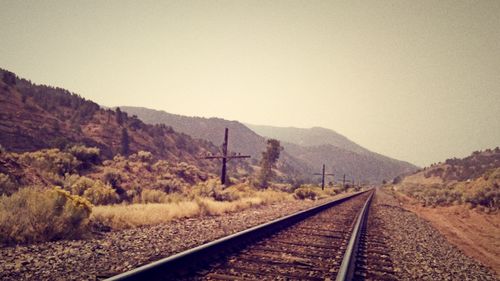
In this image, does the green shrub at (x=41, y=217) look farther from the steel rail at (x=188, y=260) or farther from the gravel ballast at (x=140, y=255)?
the steel rail at (x=188, y=260)

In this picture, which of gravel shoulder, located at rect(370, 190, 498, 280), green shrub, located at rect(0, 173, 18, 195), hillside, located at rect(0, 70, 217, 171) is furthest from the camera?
hillside, located at rect(0, 70, 217, 171)

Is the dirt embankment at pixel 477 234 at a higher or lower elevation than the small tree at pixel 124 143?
lower

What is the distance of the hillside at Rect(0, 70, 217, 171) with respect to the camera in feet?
102

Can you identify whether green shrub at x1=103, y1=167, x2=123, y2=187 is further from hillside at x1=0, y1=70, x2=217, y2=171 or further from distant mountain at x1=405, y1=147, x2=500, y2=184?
distant mountain at x1=405, y1=147, x2=500, y2=184

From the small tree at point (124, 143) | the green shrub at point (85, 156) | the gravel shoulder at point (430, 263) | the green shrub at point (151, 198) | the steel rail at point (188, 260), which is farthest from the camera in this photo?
the small tree at point (124, 143)

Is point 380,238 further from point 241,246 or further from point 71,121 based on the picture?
point 71,121

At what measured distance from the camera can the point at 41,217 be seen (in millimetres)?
6617

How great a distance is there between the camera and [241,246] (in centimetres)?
656

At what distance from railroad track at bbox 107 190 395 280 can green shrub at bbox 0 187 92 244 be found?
3268mm

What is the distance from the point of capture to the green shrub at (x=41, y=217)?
602cm

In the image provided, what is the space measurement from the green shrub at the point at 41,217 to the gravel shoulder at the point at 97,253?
0.42 m

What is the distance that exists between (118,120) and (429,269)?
173 feet

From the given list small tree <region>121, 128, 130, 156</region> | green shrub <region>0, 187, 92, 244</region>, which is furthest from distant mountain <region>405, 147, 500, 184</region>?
green shrub <region>0, 187, 92, 244</region>

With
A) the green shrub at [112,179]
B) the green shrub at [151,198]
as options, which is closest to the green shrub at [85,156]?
the green shrub at [112,179]
